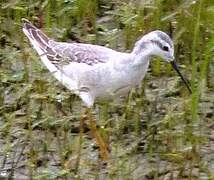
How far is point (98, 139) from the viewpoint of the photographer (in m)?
5.57

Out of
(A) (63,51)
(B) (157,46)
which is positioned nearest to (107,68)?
(B) (157,46)

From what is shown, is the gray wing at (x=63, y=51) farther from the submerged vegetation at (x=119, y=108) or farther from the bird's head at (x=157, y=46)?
the bird's head at (x=157, y=46)

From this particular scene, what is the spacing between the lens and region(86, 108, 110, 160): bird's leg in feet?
18.0

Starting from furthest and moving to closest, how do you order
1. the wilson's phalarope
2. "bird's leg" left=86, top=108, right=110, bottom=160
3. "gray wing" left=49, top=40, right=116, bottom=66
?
"gray wing" left=49, top=40, right=116, bottom=66
the wilson's phalarope
"bird's leg" left=86, top=108, right=110, bottom=160

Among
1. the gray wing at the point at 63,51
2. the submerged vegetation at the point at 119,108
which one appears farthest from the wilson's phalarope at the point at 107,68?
the submerged vegetation at the point at 119,108

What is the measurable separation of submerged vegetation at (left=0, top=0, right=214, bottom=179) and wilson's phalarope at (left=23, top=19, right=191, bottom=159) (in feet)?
0.37

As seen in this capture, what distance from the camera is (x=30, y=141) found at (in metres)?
5.53

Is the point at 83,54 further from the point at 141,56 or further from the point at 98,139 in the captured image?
the point at 98,139

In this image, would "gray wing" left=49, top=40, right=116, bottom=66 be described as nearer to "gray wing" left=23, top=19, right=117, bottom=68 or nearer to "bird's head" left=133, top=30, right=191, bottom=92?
"gray wing" left=23, top=19, right=117, bottom=68

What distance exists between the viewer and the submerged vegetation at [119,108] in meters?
5.37

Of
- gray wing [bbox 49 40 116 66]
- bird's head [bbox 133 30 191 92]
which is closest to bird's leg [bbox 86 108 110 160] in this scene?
gray wing [bbox 49 40 116 66]

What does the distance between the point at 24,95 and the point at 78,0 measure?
3.51 feet

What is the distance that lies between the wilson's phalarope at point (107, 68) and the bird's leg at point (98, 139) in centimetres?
10

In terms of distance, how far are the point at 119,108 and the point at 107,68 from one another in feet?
1.18
